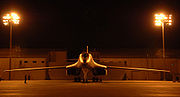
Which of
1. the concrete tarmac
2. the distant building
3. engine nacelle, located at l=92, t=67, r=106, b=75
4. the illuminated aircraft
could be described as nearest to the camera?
the concrete tarmac

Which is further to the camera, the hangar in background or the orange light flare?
the hangar in background

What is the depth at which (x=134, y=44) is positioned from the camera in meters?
45.7

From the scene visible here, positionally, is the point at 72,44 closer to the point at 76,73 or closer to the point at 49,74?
the point at 49,74

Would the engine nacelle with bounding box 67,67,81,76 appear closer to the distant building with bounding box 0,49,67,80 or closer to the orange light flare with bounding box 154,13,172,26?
the distant building with bounding box 0,49,67,80

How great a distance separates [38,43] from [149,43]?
18.7 m

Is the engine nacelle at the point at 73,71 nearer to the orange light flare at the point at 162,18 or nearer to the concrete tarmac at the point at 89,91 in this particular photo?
the concrete tarmac at the point at 89,91

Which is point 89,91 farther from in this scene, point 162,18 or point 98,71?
point 162,18

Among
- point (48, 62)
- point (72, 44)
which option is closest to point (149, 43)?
point (72, 44)

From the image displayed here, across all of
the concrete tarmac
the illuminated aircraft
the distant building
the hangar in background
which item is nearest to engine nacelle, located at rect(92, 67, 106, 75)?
the illuminated aircraft

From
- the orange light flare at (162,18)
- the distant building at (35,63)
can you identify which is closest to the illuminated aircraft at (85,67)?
the distant building at (35,63)

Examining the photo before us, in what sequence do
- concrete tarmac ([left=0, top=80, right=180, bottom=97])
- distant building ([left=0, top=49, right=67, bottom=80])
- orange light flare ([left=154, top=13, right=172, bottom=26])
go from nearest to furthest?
concrete tarmac ([left=0, top=80, right=180, bottom=97]) < orange light flare ([left=154, top=13, right=172, bottom=26]) < distant building ([left=0, top=49, right=67, bottom=80])

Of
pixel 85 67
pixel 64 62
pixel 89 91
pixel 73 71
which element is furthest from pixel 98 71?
pixel 89 91

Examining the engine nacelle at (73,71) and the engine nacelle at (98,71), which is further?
the engine nacelle at (73,71)

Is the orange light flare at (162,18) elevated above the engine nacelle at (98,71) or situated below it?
above
